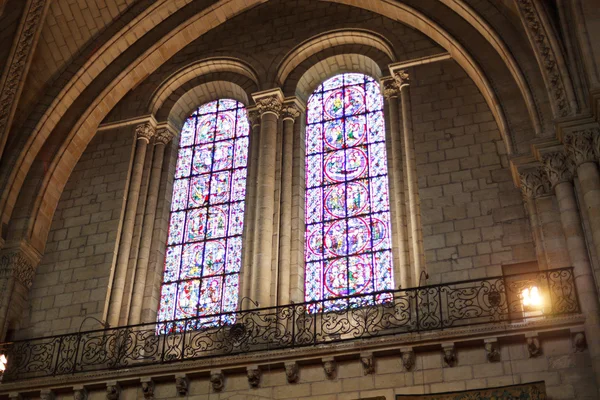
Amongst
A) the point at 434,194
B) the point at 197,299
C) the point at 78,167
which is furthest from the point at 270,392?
the point at 78,167

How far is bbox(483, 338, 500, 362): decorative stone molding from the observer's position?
448 inches

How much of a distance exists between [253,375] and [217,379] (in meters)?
0.54

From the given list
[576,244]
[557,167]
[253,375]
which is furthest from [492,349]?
[253,375]

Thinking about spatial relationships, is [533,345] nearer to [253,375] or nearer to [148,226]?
[253,375]

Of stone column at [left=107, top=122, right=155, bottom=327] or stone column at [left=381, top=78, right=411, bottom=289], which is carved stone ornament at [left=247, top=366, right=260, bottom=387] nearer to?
stone column at [left=381, top=78, right=411, bottom=289]

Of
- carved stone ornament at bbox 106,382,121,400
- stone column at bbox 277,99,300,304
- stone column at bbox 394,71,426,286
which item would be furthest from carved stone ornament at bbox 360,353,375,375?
carved stone ornament at bbox 106,382,121,400

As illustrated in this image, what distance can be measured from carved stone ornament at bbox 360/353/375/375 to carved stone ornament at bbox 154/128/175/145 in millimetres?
6959

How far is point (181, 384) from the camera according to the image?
40.5 ft

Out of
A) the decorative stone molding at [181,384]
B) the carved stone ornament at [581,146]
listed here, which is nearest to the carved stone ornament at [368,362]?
the decorative stone molding at [181,384]

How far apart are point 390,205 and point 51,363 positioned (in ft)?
20.0

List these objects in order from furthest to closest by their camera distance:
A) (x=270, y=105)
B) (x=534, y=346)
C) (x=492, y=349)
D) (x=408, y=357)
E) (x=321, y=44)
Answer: (x=321, y=44)
(x=270, y=105)
(x=408, y=357)
(x=492, y=349)
(x=534, y=346)

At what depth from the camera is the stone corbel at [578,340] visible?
11055mm

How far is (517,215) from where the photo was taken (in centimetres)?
1332

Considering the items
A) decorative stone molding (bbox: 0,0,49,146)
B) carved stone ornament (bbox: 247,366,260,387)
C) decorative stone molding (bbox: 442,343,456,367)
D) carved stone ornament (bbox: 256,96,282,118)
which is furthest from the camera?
carved stone ornament (bbox: 256,96,282,118)
